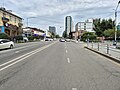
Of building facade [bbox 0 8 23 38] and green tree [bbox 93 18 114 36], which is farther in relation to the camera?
green tree [bbox 93 18 114 36]

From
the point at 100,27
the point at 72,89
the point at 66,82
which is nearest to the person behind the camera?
the point at 72,89

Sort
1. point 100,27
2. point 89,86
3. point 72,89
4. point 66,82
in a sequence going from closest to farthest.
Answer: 1. point 72,89
2. point 89,86
3. point 66,82
4. point 100,27

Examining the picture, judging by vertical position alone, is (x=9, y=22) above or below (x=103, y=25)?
below

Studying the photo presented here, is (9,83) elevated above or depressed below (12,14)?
below

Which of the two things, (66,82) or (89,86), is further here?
(66,82)

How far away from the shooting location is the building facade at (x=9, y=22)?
191 feet

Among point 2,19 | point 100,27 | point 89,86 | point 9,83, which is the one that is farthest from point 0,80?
point 100,27

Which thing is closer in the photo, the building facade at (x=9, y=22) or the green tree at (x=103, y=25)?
the building facade at (x=9, y=22)

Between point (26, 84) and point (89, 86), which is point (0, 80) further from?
point (89, 86)

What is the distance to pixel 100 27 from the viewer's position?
116250 millimetres

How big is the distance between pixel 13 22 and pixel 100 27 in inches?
2476

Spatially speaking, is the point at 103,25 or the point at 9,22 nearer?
the point at 9,22

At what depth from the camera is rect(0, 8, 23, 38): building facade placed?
58294 millimetres

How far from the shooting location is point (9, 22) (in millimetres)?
64312
